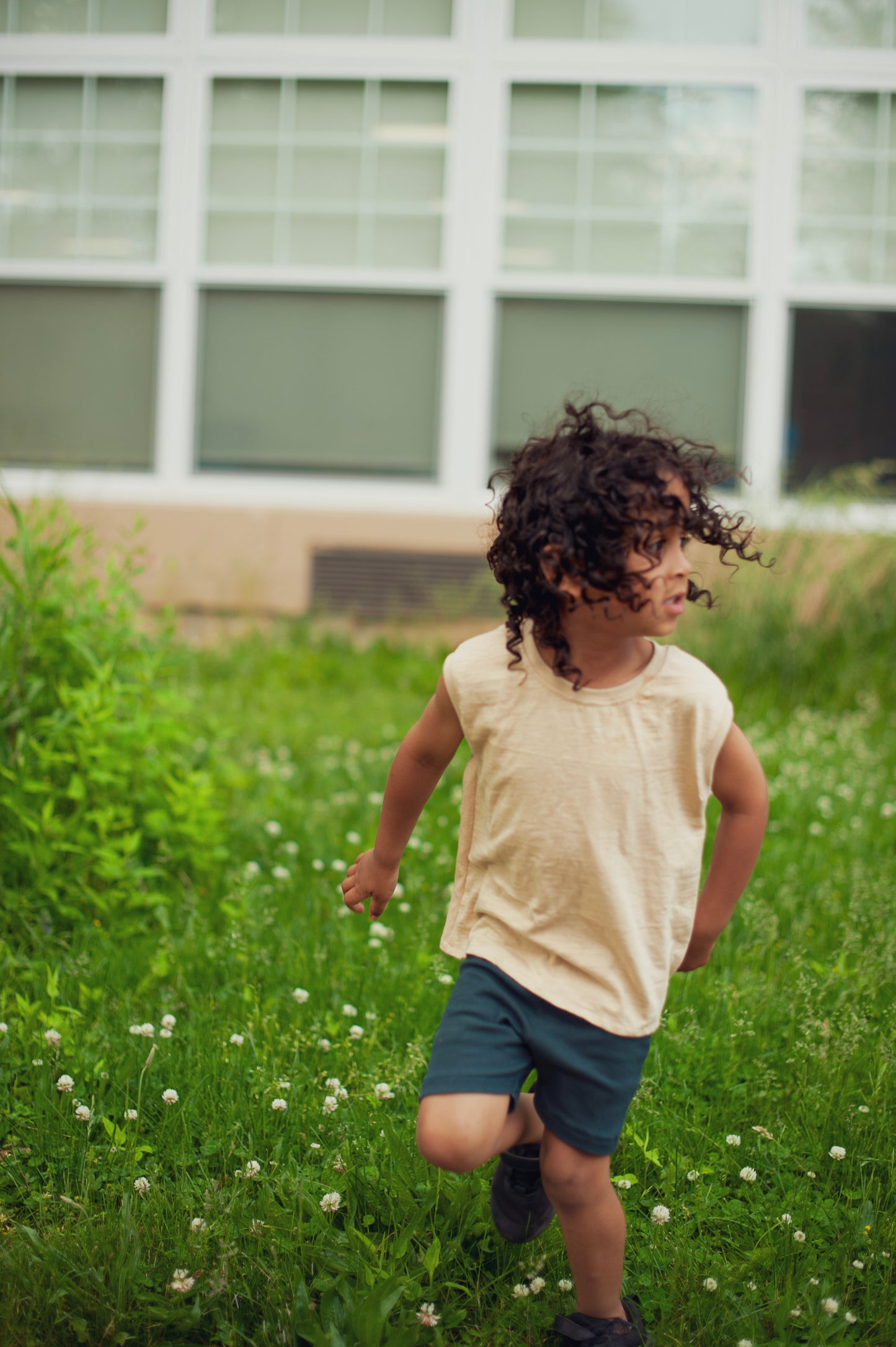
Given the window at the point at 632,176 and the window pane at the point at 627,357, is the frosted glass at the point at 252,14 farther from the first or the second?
the window pane at the point at 627,357

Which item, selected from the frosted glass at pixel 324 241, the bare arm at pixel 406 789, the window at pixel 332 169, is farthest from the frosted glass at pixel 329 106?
the bare arm at pixel 406 789

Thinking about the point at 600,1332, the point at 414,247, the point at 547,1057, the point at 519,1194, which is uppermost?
the point at 414,247

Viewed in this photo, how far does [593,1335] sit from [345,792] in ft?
7.94

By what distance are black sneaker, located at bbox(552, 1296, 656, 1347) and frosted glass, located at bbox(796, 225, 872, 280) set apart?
618cm

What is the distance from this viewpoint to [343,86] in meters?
6.63

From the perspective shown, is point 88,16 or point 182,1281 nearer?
point 182,1281

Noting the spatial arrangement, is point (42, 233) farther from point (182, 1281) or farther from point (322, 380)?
point (182, 1281)

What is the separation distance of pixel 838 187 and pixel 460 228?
217 centimetres

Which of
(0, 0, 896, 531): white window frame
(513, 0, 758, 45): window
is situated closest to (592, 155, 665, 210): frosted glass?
(0, 0, 896, 531): white window frame

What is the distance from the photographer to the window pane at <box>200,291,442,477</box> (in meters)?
6.73

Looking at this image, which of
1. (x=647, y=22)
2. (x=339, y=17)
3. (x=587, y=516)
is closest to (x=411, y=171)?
(x=339, y=17)

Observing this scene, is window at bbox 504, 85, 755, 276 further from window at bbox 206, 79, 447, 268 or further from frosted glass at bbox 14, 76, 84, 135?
frosted glass at bbox 14, 76, 84, 135

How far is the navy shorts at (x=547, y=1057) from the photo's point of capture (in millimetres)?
1600

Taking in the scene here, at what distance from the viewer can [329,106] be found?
6641 millimetres
